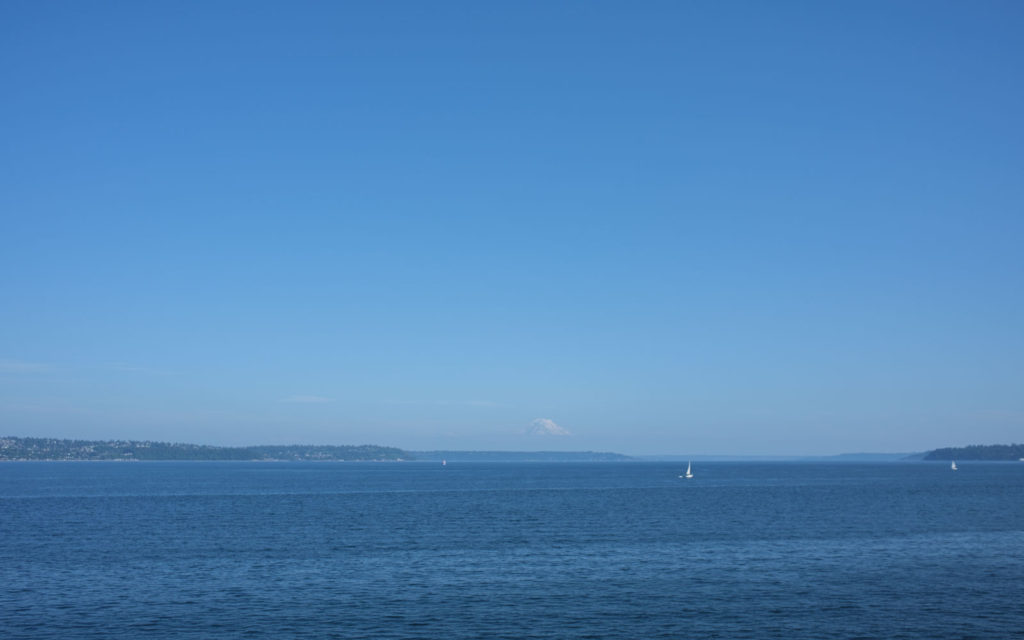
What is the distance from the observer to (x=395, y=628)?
119 ft

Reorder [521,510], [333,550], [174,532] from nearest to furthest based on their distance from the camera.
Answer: [333,550] → [174,532] → [521,510]

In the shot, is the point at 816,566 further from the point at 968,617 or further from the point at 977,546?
the point at 977,546

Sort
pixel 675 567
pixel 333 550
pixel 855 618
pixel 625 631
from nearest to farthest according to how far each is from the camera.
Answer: pixel 625 631, pixel 855 618, pixel 675 567, pixel 333 550

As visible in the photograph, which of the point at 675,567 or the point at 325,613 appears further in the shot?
the point at 675,567

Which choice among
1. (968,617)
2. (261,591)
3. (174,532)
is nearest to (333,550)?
→ (261,591)

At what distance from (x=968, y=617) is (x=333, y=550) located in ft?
133

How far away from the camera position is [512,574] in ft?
162

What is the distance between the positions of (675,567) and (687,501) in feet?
208

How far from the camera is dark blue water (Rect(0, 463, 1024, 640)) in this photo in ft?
122

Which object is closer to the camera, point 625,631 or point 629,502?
point 625,631

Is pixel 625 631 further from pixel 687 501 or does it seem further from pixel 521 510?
pixel 687 501

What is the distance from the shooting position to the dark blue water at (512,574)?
3706 centimetres

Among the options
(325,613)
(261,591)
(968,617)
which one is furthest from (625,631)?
(261,591)

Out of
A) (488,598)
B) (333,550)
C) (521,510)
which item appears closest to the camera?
(488,598)
